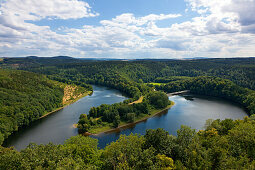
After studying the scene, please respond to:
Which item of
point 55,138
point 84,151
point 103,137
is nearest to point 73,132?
point 55,138

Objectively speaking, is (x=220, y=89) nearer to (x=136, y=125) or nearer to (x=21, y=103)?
(x=136, y=125)

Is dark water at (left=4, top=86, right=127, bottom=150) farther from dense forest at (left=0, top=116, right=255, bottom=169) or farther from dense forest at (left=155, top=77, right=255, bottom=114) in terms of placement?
dense forest at (left=155, top=77, right=255, bottom=114)

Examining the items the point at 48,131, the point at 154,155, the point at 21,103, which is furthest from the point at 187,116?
the point at 21,103

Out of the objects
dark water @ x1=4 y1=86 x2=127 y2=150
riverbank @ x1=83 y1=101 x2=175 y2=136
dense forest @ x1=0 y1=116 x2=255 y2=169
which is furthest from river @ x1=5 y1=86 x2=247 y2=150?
dense forest @ x1=0 y1=116 x2=255 y2=169

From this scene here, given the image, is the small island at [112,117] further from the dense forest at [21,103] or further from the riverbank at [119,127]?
the dense forest at [21,103]

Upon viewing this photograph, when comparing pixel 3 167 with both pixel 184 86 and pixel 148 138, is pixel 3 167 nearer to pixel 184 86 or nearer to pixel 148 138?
pixel 148 138

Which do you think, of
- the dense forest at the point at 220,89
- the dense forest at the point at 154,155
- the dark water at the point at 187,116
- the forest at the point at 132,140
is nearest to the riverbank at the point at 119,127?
the forest at the point at 132,140
